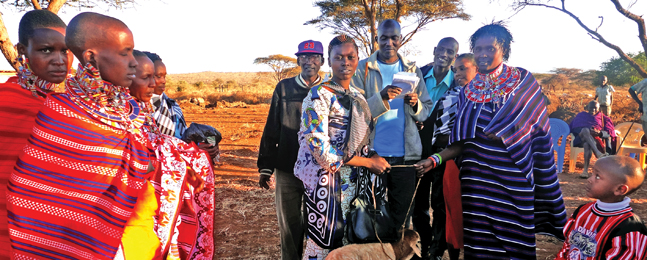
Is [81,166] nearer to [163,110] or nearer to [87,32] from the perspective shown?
[87,32]

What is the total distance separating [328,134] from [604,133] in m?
7.81

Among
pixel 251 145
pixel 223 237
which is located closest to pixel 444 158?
pixel 223 237

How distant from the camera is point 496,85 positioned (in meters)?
2.62

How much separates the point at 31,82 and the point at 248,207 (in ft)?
11.6

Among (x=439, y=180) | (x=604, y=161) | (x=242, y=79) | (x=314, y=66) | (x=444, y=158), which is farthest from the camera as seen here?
(x=242, y=79)

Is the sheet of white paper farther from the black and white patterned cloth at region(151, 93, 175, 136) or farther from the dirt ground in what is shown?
the dirt ground

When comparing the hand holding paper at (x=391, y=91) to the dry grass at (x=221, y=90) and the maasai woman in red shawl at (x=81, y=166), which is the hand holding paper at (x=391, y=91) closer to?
the maasai woman in red shawl at (x=81, y=166)

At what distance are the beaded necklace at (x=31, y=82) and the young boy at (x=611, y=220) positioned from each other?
3.25 m

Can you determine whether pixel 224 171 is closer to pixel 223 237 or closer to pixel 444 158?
pixel 223 237

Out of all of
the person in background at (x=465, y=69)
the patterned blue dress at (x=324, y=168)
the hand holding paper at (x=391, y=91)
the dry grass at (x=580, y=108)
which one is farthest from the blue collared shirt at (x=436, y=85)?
the dry grass at (x=580, y=108)

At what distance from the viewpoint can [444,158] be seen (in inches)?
111

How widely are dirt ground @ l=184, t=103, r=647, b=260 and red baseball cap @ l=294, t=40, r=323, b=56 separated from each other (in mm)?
1989

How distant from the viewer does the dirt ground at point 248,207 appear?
12.9 ft

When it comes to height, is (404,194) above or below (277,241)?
above
